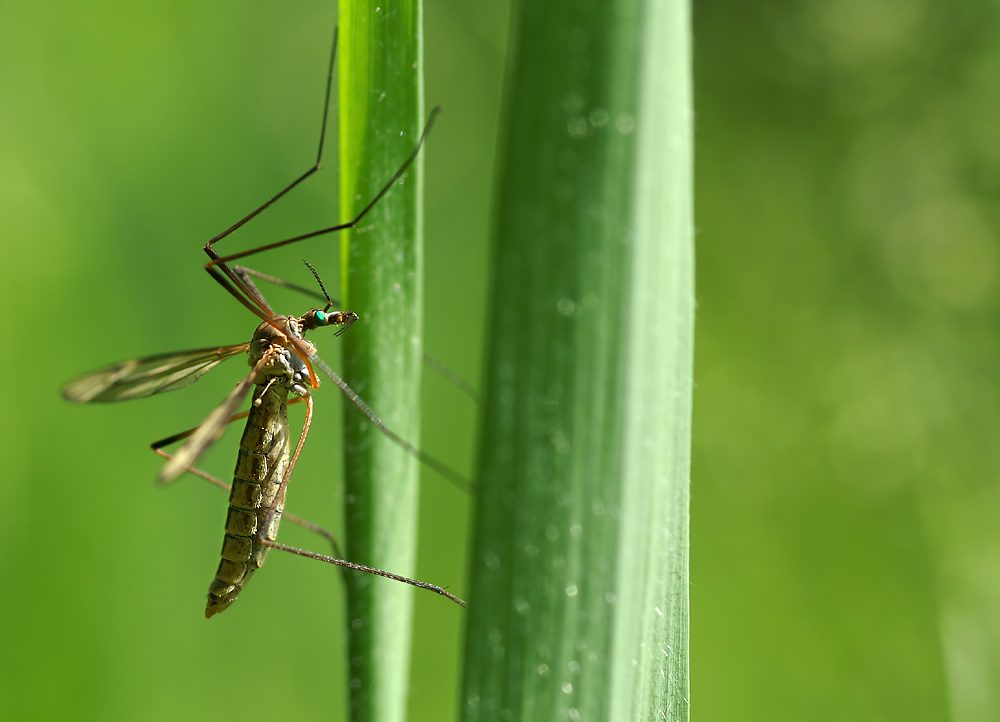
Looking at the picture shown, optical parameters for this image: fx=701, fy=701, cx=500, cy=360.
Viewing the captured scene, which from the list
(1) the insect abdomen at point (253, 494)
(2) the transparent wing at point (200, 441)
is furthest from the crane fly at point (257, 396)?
(2) the transparent wing at point (200, 441)

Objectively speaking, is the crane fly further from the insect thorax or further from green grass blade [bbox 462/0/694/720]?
green grass blade [bbox 462/0/694/720]

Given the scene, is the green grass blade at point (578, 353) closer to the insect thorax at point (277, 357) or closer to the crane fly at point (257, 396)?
the crane fly at point (257, 396)

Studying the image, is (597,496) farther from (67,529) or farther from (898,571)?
(898,571)

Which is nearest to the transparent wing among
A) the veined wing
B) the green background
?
the veined wing

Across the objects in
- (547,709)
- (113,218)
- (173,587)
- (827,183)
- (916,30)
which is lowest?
(547,709)

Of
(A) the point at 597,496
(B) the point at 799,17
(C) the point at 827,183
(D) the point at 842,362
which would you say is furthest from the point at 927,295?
(A) the point at 597,496

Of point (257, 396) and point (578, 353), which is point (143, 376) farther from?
point (578, 353)
